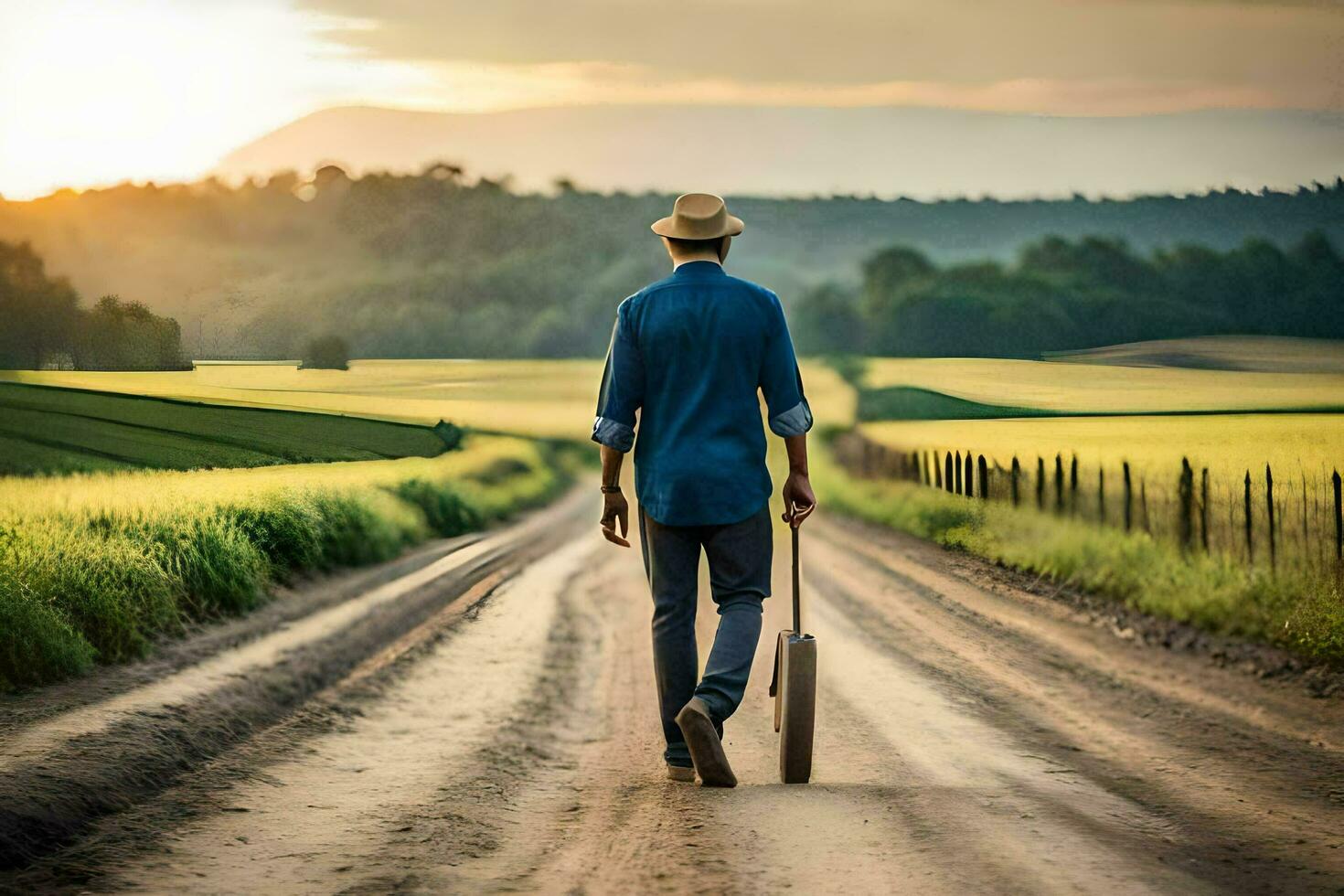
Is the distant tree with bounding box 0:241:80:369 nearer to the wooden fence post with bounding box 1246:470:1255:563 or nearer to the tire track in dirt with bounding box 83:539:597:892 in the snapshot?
the tire track in dirt with bounding box 83:539:597:892

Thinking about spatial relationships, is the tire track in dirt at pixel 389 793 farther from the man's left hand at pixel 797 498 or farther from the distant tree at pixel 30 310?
the distant tree at pixel 30 310

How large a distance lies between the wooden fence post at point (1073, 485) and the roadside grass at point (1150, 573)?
152 millimetres

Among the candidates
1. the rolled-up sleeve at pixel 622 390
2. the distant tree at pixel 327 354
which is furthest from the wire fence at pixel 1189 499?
the distant tree at pixel 327 354

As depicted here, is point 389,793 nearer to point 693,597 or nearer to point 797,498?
point 693,597

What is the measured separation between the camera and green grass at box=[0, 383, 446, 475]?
9.15 metres

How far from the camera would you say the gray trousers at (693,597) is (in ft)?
17.3

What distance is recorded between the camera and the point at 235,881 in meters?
4.02

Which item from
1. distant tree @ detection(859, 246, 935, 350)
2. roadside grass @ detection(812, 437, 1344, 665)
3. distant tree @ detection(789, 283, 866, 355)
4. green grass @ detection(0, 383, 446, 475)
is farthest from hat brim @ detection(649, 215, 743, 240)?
distant tree @ detection(789, 283, 866, 355)

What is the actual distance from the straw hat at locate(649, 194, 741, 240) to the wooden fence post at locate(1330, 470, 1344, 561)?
5.61m

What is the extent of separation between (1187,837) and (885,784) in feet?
3.69

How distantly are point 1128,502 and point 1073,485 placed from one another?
2.46 ft

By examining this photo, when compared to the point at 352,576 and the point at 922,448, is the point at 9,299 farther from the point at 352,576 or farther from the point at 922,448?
the point at 922,448

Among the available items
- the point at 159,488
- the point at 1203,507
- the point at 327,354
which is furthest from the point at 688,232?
the point at 327,354

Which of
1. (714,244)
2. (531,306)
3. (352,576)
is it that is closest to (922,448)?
(531,306)
